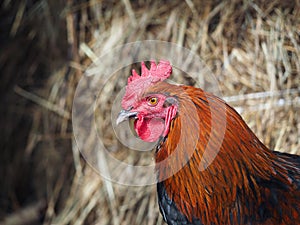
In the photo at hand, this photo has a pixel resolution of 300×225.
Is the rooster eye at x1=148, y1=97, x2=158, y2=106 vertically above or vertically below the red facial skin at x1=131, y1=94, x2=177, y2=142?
above

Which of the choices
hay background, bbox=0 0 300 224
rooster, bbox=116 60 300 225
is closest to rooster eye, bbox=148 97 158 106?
rooster, bbox=116 60 300 225

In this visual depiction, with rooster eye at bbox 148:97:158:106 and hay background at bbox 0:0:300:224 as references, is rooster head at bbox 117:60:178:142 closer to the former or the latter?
rooster eye at bbox 148:97:158:106

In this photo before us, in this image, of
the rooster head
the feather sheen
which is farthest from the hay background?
the rooster head

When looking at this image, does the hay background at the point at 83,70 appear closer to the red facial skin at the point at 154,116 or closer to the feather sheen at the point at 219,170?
the feather sheen at the point at 219,170

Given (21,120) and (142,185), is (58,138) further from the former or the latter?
(142,185)

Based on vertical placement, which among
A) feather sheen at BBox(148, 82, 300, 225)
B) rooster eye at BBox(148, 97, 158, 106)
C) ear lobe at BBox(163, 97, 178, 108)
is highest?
ear lobe at BBox(163, 97, 178, 108)

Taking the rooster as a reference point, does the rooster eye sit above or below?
above

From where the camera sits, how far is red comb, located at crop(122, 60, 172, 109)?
1899 mm

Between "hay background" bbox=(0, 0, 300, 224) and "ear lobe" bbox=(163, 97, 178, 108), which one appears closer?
"ear lobe" bbox=(163, 97, 178, 108)

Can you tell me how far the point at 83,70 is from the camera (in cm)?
323

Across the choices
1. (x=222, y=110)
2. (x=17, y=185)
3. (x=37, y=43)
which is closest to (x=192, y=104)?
(x=222, y=110)

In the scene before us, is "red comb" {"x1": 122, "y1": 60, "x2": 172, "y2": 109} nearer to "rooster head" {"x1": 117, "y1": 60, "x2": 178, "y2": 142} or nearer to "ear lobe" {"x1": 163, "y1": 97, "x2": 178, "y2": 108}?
"rooster head" {"x1": 117, "y1": 60, "x2": 178, "y2": 142}

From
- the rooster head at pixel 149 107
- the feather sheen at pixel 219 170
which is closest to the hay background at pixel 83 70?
the feather sheen at pixel 219 170

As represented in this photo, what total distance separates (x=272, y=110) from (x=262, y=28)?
51cm
